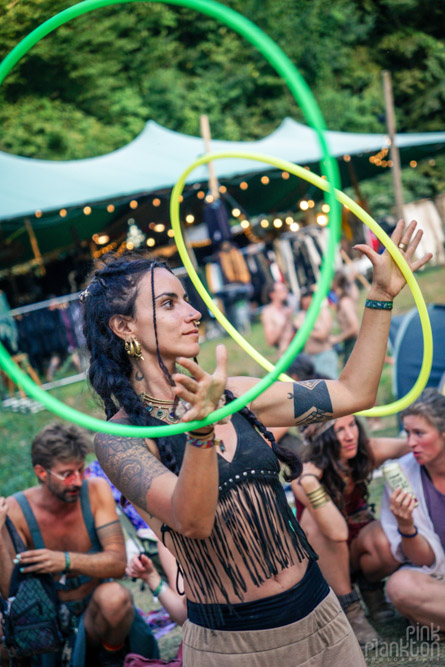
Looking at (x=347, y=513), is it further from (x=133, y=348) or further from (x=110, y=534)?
(x=133, y=348)

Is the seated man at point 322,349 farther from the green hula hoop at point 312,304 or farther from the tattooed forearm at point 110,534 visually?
the green hula hoop at point 312,304

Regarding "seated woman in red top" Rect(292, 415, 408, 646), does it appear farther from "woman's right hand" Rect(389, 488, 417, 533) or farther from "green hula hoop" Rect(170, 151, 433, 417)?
"green hula hoop" Rect(170, 151, 433, 417)

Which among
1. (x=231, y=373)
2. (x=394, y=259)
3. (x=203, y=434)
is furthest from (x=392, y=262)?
(x=231, y=373)

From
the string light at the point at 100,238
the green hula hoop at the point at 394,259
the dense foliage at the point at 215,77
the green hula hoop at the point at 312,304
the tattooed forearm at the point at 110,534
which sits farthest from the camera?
the dense foliage at the point at 215,77

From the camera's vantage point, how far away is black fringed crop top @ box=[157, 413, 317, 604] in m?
1.91

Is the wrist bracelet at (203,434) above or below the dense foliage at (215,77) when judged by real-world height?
below

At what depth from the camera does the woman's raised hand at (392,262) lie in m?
2.12

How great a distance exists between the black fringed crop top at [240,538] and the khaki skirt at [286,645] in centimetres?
11

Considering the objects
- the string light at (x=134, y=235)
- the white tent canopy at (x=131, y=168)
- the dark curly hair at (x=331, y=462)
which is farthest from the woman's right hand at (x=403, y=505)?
the string light at (x=134, y=235)

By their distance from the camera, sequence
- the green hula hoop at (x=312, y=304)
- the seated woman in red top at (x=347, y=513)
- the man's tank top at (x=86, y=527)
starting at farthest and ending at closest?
the man's tank top at (x=86, y=527)
the seated woman in red top at (x=347, y=513)
the green hula hoop at (x=312, y=304)

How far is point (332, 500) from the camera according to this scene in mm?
3600

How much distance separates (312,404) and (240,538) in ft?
1.52

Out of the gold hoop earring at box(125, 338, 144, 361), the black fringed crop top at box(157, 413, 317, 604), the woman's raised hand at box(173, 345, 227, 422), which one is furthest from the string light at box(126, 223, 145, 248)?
the woman's raised hand at box(173, 345, 227, 422)

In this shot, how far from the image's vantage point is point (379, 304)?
2.08 metres
